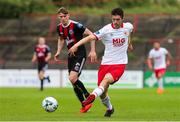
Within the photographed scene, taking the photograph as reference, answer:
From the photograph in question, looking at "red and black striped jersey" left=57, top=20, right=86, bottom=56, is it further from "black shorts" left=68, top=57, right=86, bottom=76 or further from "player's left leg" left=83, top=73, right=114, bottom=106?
"player's left leg" left=83, top=73, right=114, bottom=106

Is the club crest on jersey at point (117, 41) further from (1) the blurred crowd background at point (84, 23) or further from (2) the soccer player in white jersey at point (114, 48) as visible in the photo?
(1) the blurred crowd background at point (84, 23)

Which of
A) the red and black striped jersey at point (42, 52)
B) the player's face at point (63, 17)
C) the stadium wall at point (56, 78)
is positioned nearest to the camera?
the player's face at point (63, 17)

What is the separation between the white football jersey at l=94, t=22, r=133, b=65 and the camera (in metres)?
15.3

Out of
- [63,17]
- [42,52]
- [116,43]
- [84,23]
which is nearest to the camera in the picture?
[116,43]

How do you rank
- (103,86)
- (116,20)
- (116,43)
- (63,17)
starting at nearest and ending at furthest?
1. (103,86)
2. (116,20)
3. (116,43)
4. (63,17)

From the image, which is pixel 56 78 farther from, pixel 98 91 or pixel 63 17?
pixel 98 91

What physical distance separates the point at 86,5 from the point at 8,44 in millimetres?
10644

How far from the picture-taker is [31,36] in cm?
5031

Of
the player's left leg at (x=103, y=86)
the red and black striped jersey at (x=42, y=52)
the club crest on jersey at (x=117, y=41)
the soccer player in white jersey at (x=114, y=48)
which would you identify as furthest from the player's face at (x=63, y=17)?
the red and black striped jersey at (x=42, y=52)

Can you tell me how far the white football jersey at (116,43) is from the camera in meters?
15.3

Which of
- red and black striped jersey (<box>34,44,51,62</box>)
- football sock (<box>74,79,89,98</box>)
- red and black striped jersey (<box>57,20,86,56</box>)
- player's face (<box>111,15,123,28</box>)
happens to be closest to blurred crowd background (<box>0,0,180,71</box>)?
red and black striped jersey (<box>34,44,51,62</box>)

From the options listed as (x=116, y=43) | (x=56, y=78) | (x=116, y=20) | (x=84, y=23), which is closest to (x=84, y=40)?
(x=116, y=20)

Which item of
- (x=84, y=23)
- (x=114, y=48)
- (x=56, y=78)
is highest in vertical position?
(x=114, y=48)

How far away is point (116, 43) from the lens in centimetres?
1535
